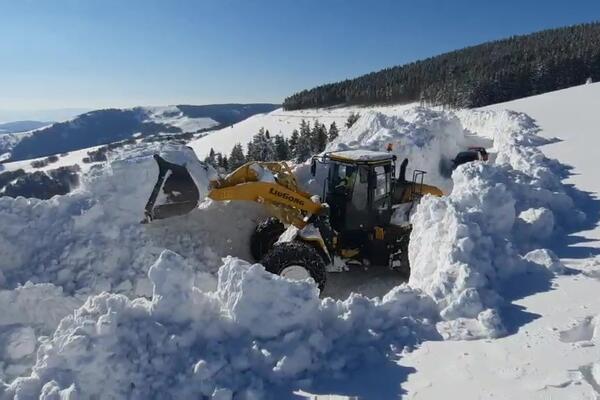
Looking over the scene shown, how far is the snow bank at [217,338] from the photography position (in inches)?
152

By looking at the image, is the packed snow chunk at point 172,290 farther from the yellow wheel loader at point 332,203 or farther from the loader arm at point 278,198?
the loader arm at point 278,198

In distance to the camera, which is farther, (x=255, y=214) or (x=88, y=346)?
(x=255, y=214)

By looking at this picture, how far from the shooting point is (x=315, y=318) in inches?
176

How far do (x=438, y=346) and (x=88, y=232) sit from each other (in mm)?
5816

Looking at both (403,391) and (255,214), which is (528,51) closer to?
(255,214)

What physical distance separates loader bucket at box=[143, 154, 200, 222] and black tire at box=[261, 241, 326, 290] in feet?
5.77

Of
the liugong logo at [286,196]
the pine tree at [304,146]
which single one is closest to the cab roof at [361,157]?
the liugong logo at [286,196]

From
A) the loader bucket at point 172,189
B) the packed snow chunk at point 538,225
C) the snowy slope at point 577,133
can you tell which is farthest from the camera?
the snowy slope at point 577,133

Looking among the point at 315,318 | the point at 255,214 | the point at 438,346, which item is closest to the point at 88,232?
the point at 255,214

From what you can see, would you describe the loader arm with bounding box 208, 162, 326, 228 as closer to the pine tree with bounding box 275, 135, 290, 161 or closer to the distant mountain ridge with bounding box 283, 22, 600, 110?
the pine tree with bounding box 275, 135, 290, 161

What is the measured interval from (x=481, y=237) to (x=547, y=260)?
73cm

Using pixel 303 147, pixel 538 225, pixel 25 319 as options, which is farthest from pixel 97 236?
pixel 303 147

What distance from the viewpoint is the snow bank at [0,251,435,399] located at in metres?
3.85

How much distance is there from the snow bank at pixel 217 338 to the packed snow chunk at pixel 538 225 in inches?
98.3
